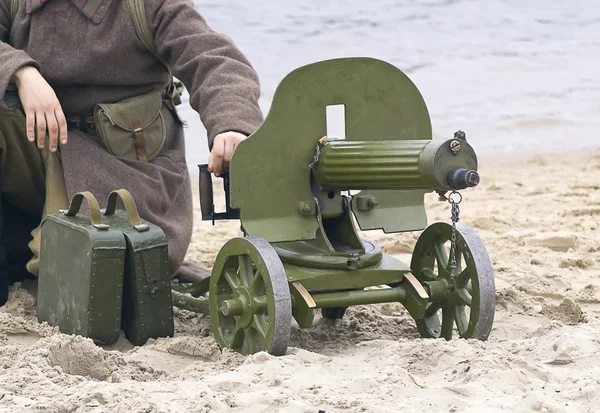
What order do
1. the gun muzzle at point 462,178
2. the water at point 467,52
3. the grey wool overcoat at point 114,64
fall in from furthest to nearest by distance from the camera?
the water at point 467,52, the grey wool overcoat at point 114,64, the gun muzzle at point 462,178

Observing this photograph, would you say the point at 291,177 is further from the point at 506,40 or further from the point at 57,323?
the point at 506,40

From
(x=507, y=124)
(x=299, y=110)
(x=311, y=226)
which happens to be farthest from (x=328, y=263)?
(x=507, y=124)

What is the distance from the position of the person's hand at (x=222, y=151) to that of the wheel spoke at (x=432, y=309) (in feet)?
2.53

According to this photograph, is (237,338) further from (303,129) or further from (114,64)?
(114,64)

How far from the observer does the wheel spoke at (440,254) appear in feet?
11.1

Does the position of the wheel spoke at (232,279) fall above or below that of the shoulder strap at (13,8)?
below

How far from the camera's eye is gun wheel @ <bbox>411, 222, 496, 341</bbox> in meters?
3.17

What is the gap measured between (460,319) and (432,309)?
15 cm

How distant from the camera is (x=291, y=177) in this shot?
10.9 ft

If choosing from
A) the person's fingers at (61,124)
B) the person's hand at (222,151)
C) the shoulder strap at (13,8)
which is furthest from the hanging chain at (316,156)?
the shoulder strap at (13,8)

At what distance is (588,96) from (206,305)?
25.3 ft

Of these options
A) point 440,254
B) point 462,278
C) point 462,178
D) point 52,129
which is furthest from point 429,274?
point 52,129

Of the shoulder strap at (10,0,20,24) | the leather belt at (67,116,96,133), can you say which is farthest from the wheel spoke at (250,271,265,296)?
the shoulder strap at (10,0,20,24)

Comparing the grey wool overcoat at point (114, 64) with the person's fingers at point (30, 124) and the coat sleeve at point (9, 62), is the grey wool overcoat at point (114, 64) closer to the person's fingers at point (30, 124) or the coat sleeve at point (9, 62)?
the coat sleeve at point (9, 62)
